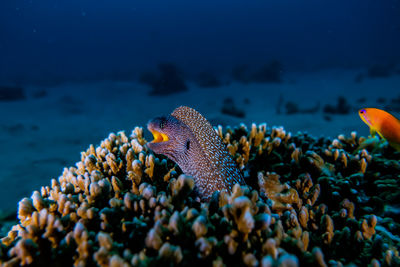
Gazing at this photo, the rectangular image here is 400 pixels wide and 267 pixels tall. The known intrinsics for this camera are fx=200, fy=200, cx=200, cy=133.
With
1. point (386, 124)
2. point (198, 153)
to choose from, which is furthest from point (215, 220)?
point (386, 124)

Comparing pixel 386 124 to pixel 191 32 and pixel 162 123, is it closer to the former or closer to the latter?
pixel 162 123

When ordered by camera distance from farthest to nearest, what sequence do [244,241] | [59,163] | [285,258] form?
[59,163], [244,241], [285,258]

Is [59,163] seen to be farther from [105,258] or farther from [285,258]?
[285,258]

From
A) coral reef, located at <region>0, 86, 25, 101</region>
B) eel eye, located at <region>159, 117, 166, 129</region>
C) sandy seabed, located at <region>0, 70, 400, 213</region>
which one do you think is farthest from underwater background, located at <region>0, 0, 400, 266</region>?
eel eye, located at <region>159, 117, 166, 129</region>

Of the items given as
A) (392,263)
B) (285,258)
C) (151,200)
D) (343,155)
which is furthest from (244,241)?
(343,155)

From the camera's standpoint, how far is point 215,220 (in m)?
1.77

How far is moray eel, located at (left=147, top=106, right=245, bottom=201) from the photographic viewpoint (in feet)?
7.48

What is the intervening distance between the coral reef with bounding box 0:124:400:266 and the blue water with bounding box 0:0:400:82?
54961mm

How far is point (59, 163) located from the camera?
7746 millimetres

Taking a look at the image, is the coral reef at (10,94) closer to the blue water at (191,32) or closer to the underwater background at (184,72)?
the underwater background at (184,72)

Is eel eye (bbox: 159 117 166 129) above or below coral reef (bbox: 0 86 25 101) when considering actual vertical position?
below

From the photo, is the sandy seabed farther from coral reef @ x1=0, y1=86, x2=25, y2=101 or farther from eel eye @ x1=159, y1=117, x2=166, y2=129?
eel eye @ x1=159, y1=117, x2=166, y2=129

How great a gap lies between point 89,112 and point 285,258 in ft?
53.6

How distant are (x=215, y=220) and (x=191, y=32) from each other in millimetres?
122056
